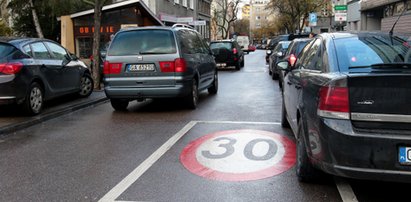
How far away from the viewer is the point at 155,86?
30.1 feet

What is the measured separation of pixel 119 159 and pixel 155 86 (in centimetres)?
350

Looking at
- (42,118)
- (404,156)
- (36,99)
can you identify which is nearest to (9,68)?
(36,99)

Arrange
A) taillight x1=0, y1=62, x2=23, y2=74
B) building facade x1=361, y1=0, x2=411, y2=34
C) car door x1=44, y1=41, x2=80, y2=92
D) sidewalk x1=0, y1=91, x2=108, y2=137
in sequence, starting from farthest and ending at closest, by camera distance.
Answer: building facade x1=361, y1=0, x2=411, y2=34 → car door x1=44, y1=41, x2=80, y2=92 → taillight x1=0, y1=62, x2=23, y2=74 → sidewalk x1=0, y1=91, x2=108, y2=137

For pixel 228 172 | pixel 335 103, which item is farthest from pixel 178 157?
pixel 335 103

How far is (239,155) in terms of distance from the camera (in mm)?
5883

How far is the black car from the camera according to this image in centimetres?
825

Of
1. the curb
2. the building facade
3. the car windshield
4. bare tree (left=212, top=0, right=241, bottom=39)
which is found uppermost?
bare tree (left=212, top=0, right=241, bottom=39)

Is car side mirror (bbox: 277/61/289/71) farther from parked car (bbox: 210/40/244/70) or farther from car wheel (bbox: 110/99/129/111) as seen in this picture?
parked car (bbox: 210/40/244/70)

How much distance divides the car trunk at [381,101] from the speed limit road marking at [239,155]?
1566 millimetres

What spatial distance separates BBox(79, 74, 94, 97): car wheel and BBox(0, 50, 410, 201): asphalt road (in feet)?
7.15

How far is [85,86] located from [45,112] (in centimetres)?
244

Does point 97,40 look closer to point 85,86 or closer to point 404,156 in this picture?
point 85,86

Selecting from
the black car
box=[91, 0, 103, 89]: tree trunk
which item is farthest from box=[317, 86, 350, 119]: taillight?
box=[91, 0, 103, 89]: tree trunk

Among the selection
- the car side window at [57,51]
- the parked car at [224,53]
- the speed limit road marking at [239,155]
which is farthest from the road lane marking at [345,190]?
the parked car at [224,53]
